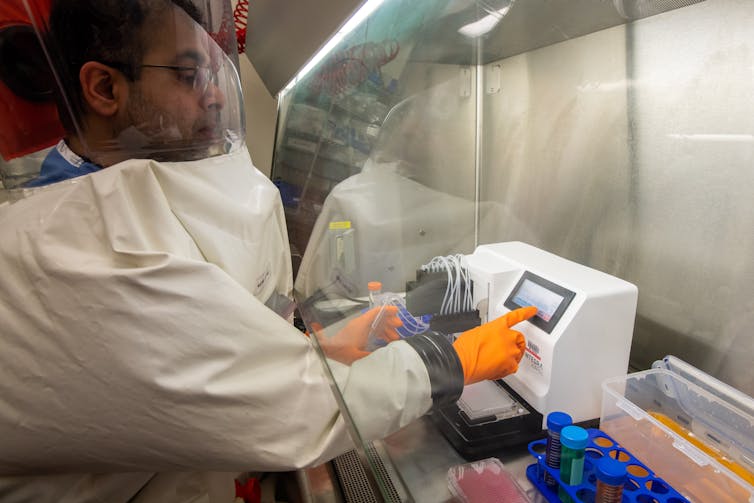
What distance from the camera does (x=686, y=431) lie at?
741 mm

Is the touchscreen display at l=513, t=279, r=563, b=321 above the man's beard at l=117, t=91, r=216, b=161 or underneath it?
underneath

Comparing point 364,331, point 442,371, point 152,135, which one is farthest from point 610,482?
point 152,135

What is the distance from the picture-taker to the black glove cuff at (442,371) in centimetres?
81

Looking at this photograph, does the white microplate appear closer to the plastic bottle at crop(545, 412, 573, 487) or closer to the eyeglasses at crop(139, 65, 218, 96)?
the plastic bottle at crop(545, 412, 573, 487)

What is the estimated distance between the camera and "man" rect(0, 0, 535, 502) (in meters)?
0.66

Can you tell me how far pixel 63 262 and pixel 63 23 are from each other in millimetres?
487

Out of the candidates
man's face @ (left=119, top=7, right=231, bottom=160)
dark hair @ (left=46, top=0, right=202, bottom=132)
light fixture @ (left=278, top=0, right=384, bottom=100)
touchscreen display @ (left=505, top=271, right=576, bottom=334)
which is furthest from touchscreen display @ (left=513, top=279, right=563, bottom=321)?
dark hair @ (left=46, top=0, right=202, bottom=132)

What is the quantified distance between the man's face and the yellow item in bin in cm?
111

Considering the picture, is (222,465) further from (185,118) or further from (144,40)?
(144,40)

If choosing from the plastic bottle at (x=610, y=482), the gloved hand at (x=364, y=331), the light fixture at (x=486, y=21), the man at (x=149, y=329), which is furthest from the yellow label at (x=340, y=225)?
the plastic bottle at (x=610, y=482)

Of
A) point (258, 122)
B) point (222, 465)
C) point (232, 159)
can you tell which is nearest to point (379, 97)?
point (232, 159)

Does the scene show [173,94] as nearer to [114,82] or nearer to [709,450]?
[114,82]

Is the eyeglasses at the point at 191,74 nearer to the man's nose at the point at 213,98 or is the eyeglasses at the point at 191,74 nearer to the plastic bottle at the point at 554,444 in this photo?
the man's nose at the point at 213,98

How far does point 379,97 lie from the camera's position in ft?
4.92
